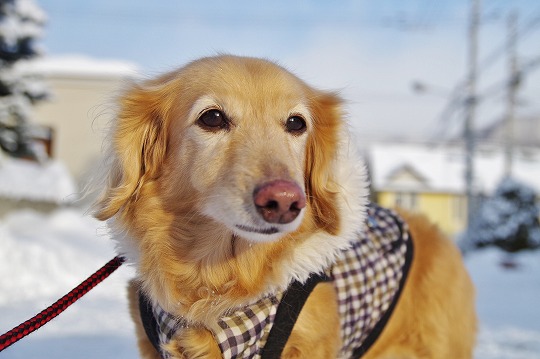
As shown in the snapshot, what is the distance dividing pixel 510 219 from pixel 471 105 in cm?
503

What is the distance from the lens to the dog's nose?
6.40 ft

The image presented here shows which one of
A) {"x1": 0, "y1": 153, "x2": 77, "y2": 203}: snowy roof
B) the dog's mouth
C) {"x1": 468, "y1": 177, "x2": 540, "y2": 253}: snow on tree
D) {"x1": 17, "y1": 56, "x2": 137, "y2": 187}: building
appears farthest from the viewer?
{"x1": 17, "y1": 56, "x2": 137, "y2": 187}: building

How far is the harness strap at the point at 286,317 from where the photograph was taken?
226 cm

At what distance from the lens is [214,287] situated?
2.43 metres

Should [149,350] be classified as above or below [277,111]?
below

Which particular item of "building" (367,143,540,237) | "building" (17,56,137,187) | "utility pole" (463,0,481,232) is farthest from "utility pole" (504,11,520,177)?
"building" (17,56,137,187)

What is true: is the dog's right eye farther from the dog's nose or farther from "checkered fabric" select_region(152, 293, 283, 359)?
"checkered fabric" select_region(152, 293, 283, 359)

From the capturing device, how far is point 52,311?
2279 mm

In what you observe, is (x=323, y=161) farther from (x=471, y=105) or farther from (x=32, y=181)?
(x=471, y=105)

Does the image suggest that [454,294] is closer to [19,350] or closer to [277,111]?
[277,111]

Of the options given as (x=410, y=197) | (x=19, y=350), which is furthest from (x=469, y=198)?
(x=19, y=350)

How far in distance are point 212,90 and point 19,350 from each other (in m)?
3.38

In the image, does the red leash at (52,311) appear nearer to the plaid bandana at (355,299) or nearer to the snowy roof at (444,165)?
the plaid bandana at (355,299)

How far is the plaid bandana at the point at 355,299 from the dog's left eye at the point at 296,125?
0.65 m
